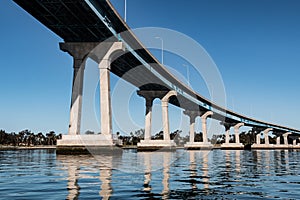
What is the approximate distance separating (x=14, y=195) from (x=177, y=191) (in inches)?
206

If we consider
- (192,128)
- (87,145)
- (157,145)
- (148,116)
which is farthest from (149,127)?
(87,145)

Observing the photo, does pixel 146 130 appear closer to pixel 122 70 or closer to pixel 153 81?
pixel 153 81

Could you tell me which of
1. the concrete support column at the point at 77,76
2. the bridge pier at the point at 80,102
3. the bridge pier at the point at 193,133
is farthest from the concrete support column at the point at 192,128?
the concrete support column at the point at 77,76

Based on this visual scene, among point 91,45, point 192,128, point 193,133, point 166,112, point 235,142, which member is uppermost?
point 91,45

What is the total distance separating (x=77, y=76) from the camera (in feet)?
169

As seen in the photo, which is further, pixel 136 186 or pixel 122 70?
pixel 122 70

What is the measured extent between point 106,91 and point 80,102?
165 inches

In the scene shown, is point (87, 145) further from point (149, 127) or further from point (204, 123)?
point (204, 123)

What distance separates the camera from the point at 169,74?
259ft

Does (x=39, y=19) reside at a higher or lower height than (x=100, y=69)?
higher

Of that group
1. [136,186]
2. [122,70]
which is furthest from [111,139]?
[136,186]

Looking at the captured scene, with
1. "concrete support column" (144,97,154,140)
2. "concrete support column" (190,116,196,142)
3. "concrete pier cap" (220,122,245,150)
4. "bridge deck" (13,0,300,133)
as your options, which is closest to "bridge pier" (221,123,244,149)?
"concrete pier cap" (220,122,245,150)

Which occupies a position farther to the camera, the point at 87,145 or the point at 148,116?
the point at 148,116

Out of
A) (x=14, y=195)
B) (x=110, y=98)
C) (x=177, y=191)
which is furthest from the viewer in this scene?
(x=110, y=98)
